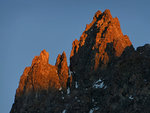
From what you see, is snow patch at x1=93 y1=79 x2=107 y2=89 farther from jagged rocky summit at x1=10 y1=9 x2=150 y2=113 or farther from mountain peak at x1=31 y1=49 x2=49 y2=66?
mountain peak at x1=31 y1=49 x2=49 y2=66

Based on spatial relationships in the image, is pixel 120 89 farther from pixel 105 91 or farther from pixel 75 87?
pixel 75 87

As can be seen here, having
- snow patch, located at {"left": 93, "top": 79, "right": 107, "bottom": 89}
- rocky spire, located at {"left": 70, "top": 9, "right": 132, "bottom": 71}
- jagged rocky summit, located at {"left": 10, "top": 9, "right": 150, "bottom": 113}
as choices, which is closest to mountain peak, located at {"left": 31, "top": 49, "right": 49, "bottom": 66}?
jagged rocky summit, located at {"left": 10, "top": 9, "right": 150, "bottom": 113}

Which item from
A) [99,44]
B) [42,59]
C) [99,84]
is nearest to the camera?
[99,84]

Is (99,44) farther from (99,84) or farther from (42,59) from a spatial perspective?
(42,59)

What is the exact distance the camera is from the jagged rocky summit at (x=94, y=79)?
80.6 metres

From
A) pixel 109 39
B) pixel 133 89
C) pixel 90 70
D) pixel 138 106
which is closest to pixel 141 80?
pixel 133 89

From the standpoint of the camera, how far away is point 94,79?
96875 millimetres

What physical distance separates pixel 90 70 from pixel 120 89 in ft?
71.3

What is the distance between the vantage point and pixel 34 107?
91000 millimetres

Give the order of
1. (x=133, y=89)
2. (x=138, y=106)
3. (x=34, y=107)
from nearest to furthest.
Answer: (x=138, y=106) < (x=133, y=89) < (x=34, y=107)

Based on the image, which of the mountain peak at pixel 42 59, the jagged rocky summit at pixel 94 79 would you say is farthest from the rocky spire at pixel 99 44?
Result: the mountain peak at pixel 42 59

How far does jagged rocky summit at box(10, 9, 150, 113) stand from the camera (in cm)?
8062

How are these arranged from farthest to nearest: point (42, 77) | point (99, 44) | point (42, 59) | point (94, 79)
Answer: point (42, 59) → point (99, 44) → point (42, 77) → point (94, 79)

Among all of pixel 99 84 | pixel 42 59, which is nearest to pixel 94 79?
pixel 99 84
